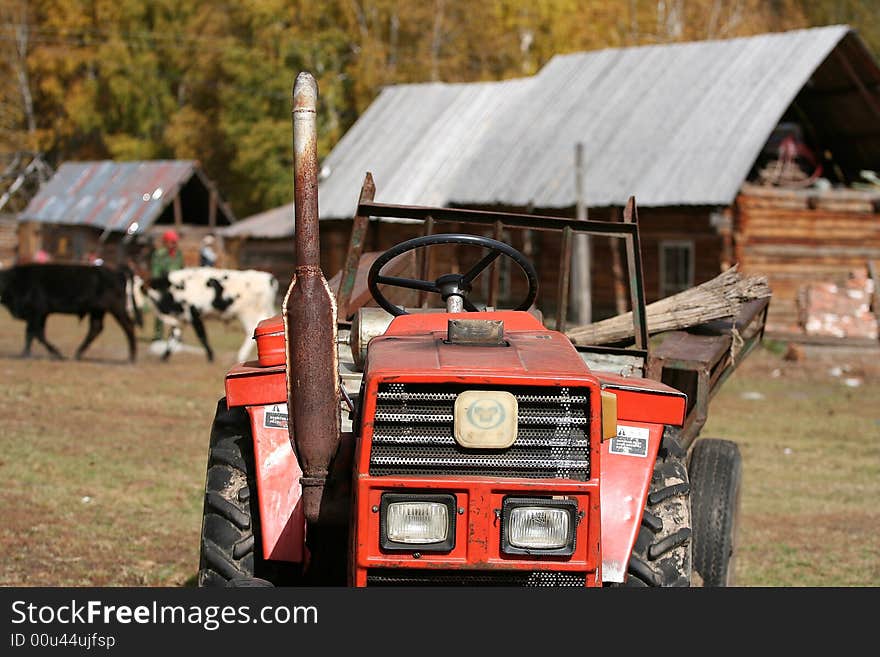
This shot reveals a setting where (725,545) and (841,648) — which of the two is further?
(725,545)

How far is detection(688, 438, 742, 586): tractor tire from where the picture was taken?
20.7ft

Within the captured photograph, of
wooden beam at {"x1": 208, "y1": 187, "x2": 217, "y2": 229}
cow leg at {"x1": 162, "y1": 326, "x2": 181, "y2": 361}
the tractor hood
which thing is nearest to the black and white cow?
cow leg at {"x1": 162, "y1": 326, "x2": 181, "y2": 361}

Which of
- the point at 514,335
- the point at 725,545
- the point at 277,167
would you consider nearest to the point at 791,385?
the point at 725,545

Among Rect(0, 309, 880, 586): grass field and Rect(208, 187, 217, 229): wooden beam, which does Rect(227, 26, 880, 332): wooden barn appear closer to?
Rect(0, 309, 880, 586): grass field

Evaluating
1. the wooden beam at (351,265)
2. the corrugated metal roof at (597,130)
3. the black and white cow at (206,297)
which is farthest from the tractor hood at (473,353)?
the corrugated metal roof at (597,130)

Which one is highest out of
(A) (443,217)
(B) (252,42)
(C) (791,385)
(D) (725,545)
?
(B) (252,42)

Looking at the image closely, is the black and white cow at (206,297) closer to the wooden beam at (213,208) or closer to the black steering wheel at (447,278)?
the black steering wheel at (447,278)

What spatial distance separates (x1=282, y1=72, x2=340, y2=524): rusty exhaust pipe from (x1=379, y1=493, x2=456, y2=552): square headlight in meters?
0.34

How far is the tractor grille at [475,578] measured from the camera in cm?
397

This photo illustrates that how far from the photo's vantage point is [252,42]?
4328 cm

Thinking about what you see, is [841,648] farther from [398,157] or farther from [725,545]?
[398,157]

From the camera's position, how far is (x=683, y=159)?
23547 millimetres

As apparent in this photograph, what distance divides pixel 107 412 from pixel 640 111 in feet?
50.6

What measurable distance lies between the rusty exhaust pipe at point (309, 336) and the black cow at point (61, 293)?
590 inches
